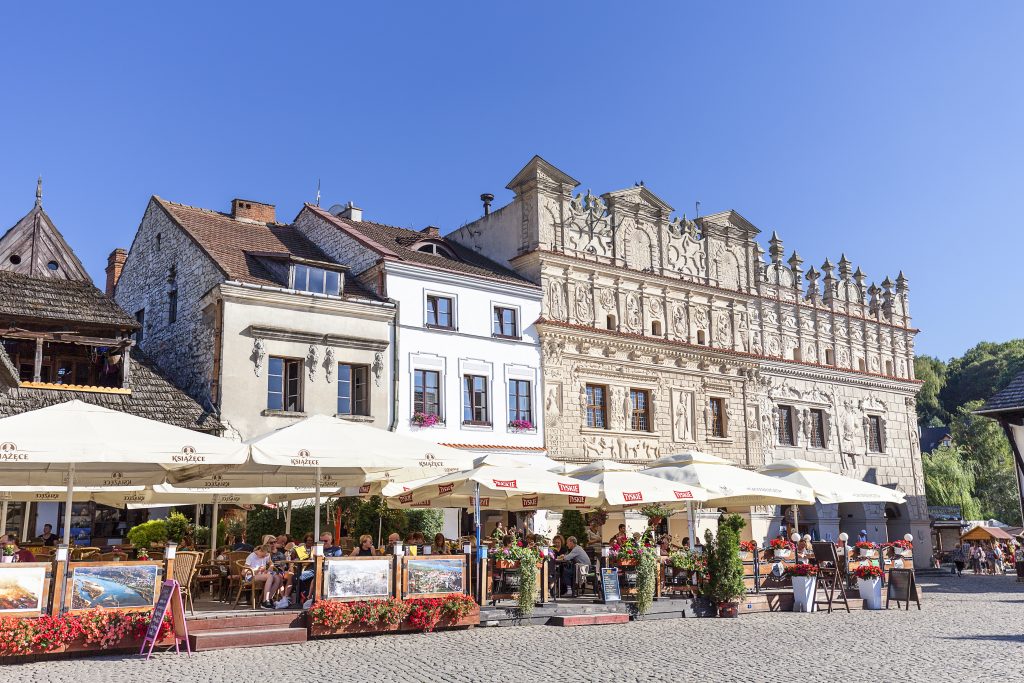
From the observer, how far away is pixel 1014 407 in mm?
32531

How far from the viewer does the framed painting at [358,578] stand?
1519cm

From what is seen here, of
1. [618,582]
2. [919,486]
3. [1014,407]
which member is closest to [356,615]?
[618,582]

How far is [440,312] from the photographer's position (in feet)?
96.4

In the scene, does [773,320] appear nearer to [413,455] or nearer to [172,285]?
[172,285]

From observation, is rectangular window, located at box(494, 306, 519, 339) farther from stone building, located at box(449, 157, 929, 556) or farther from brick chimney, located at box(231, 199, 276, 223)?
brick chimney, located at box(231, 199, 276, 223)

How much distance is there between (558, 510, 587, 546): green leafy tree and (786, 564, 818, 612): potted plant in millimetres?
6677

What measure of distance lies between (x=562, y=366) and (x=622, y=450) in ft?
11.5

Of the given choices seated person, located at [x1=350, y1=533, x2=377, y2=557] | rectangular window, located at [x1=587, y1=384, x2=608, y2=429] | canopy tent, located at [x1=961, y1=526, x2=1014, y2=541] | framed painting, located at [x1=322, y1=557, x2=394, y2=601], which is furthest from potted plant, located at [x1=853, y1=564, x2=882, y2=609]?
canopy tent, located at [x1=961, y1=526, x2=1014, y2=541]

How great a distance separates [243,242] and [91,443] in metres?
16.9

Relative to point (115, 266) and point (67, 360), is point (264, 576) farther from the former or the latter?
point (115, 266)

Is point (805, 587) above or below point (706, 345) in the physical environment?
below

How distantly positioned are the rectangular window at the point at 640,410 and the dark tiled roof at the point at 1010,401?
37.3 ft

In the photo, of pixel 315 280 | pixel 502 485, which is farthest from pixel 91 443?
pixel 315 280

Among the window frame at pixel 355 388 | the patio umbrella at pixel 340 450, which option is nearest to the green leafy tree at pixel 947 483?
the window frame at pixel 355 388
